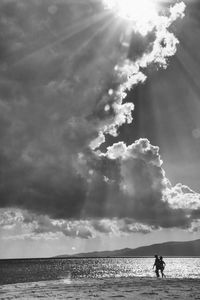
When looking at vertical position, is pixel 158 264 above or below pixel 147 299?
above

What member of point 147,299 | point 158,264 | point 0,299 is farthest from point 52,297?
point 158,264

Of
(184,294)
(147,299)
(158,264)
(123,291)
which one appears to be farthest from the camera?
(158,264)

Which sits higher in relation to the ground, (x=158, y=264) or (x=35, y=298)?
(x=158, y=264)

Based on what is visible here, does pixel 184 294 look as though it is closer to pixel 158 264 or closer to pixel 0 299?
pixel 0 299

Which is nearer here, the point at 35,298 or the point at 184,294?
the point at 35,298

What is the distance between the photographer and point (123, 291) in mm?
26891

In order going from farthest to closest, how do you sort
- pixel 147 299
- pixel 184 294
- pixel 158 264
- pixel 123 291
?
pixel 158 264 < pixel 123 291 < pixel 184 294 < pixel 147 299

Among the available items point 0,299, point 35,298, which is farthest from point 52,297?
point 0,299

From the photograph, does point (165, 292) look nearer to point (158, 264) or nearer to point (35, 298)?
point (35, 298)

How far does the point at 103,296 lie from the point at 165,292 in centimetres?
462

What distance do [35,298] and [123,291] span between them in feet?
21.7

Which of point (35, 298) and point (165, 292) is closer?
point (35, 298)

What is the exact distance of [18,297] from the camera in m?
23.8

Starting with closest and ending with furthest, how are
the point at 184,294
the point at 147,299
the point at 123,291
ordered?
the point at 147,299
the point at 184,294
the point at 123,291
